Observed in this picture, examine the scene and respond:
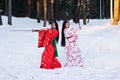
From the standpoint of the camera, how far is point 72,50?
12062mm

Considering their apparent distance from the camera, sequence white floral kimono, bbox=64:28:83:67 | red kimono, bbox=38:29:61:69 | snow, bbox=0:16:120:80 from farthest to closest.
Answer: white floral kimono, bbox=64:28:83:67 → red kimono, bbox=38:29:61:69 → snow, bbox=0:16:120:80

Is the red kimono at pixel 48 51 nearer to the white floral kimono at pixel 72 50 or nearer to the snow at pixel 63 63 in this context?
the snow at pixel 63 63

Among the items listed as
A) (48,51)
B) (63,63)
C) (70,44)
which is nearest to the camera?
(48,51)

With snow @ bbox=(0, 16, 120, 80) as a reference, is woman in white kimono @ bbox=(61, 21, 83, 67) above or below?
above

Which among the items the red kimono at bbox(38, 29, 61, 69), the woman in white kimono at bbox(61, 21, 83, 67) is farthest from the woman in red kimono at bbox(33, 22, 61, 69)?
the woman in white kimono at bbox(61, 21, 83, 67)

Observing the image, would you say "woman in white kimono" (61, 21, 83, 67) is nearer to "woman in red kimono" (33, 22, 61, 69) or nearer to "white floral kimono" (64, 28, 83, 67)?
"white floral kimono" (64, 28, 83, 67)

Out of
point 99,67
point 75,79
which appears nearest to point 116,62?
point 99,67

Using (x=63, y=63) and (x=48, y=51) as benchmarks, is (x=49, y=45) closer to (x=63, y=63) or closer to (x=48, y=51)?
(x=48, y=51)

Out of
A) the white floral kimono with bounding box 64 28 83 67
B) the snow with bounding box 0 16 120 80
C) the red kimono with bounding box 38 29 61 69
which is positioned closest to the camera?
the snow with bounding box 0 16 120 80

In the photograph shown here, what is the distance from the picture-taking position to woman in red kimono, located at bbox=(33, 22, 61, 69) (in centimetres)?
1166

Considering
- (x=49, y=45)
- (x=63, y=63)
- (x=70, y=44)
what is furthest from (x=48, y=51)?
(x=63, y=63)

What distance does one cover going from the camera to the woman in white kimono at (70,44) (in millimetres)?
11859

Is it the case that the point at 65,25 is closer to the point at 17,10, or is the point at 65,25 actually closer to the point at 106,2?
the point at 17,10

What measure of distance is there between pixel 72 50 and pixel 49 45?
0.73 meters
